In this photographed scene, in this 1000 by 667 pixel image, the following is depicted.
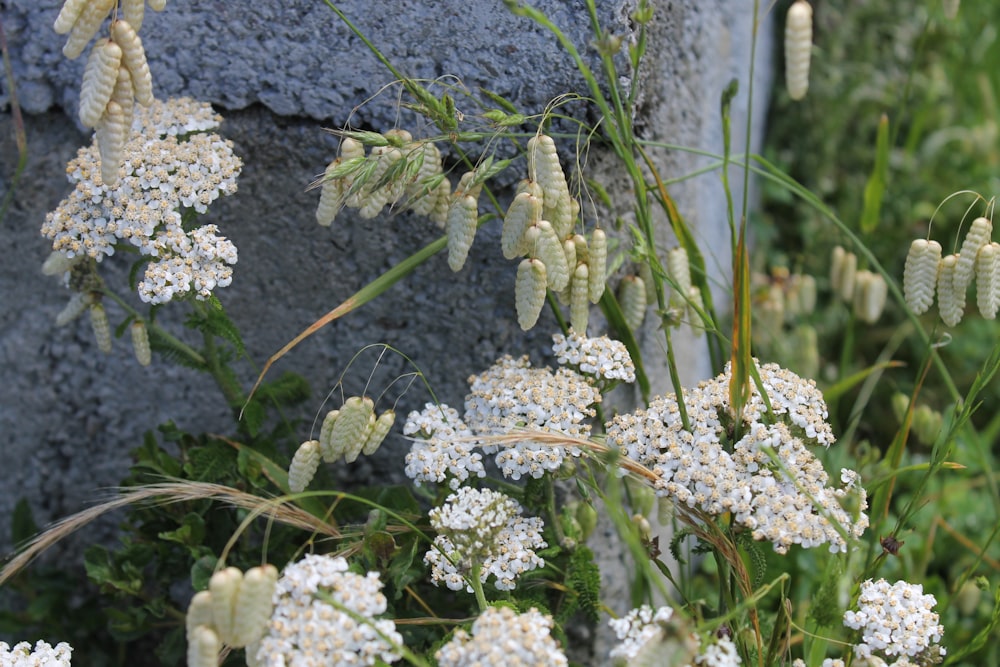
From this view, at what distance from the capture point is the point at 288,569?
146cm

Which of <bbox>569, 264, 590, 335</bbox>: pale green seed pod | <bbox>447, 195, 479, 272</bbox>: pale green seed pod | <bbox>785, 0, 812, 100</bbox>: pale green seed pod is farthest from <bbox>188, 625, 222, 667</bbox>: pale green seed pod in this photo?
<bbox>785, 0, 812, 100</bbox>: pale green seed pod

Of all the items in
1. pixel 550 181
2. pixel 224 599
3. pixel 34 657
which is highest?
pixel 550 181

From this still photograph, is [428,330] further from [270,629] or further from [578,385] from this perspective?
[270,629]

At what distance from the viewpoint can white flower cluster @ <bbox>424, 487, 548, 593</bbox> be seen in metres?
1.60

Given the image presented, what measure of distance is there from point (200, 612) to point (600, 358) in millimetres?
870

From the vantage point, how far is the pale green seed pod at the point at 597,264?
1.75 meters

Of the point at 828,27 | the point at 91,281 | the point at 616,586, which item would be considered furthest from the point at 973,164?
the point at 91,281

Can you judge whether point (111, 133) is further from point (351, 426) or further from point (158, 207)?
point (351, 426)

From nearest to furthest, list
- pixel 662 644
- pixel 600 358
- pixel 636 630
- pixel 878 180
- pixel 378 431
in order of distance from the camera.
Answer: pixel 662 644, pixel 636 630, pixel 378 431, pixel 600 358, pixel 878 180

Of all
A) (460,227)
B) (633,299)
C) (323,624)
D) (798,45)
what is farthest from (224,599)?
(798,45)

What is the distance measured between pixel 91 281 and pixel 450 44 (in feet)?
2.89

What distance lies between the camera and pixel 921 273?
1.79 m

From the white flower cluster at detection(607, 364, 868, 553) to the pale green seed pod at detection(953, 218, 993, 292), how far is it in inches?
12.7

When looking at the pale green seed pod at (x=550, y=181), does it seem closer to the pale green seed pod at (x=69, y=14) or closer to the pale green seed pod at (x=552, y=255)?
the pale green seed pod at (x=552, y=255)
